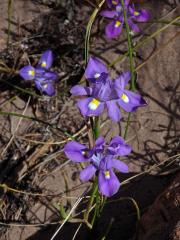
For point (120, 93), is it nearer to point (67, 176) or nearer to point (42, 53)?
point (67, 176)

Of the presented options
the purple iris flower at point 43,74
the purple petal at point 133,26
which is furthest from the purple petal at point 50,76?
the purple petal at point 133,26

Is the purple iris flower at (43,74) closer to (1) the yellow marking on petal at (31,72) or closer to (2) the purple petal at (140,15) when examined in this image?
(1) the yellow marking on petal at (31,72)

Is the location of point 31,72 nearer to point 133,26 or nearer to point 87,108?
point 133,26

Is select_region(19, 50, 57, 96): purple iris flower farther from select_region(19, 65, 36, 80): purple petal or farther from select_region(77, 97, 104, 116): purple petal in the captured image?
select_region(77, 97, 104, 116): purple petal

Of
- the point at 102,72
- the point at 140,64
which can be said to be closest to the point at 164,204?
the point at 102,72

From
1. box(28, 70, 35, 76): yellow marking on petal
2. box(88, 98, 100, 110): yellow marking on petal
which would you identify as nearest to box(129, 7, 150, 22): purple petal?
box(28, 70, 35, 76): yellow marking on petal

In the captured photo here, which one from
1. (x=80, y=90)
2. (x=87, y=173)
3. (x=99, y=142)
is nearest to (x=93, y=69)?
(x=80, y=90)
